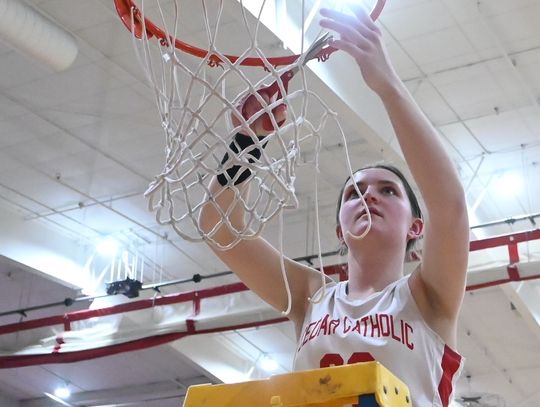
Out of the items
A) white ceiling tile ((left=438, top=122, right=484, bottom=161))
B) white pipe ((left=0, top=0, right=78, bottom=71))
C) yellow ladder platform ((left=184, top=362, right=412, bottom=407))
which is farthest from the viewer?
white ceiling tile ((left=438, top=122, right=484, bottom=161))

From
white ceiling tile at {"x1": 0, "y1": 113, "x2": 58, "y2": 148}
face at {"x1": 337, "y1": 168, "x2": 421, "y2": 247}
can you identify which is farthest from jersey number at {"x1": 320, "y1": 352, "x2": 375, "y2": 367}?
white ceiling tile at {"x1": 0, "y1": 113, "x2": 58, "y2": 148}

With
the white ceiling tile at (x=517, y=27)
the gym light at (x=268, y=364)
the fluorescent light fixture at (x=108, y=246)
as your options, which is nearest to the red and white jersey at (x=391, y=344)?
the white ceiling tile at (x=517, y=27)

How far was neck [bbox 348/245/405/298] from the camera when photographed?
2.07m

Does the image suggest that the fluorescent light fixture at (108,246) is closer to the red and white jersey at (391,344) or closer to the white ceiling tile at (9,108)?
the white ceiling tile at (9,108)

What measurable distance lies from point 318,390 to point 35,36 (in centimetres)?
584

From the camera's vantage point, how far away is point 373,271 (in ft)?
6.81

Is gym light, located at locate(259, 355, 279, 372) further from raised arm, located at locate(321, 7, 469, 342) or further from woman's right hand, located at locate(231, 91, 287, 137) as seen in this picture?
raised arm, located at locate(321, 7, 469, 342)

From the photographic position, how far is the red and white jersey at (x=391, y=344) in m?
1.80

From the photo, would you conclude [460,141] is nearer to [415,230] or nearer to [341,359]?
[415,230]

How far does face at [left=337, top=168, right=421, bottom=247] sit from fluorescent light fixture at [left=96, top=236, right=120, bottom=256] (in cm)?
→ 884

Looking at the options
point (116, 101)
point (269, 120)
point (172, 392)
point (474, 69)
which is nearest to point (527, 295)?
point (474, 69)

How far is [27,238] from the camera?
10.1 m

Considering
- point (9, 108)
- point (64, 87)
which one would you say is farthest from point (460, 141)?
point (9, 108)

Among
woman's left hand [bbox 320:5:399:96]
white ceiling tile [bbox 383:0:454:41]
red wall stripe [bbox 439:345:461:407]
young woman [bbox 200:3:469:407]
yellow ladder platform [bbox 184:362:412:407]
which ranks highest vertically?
white ceiling tile [bbox 383:0:454:41]
